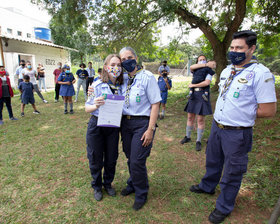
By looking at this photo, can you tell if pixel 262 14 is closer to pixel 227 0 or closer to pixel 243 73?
pixel 227 0

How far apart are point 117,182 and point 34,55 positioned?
14340mm

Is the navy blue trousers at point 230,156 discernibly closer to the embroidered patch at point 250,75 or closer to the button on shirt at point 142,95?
the embroidered patch at point 250,75

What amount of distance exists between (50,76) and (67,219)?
15737mm

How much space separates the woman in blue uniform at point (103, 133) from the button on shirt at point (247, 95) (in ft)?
4.27

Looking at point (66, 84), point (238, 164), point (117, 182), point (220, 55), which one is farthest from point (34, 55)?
point (238, 164)

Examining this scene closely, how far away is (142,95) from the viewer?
2.25 metres

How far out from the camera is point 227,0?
7383mm

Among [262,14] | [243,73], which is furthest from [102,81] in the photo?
[262,14]

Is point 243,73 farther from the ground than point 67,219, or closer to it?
farther from the ground

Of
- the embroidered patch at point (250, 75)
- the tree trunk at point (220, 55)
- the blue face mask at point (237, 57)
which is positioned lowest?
the embroidered patch at point (250, 75)

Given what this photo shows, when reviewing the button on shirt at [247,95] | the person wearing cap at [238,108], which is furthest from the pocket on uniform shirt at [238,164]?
the button on shirt at [247,95]

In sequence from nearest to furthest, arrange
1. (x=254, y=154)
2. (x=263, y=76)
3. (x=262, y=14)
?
Answer: 1. (x=263, y=76)
2. (x=254, y=154)
3. (x=262, y=14)

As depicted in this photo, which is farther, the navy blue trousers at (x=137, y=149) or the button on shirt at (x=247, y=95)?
the navy blue trousers at (x=137, y=149)

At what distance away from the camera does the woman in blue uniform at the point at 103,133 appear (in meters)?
2.28
